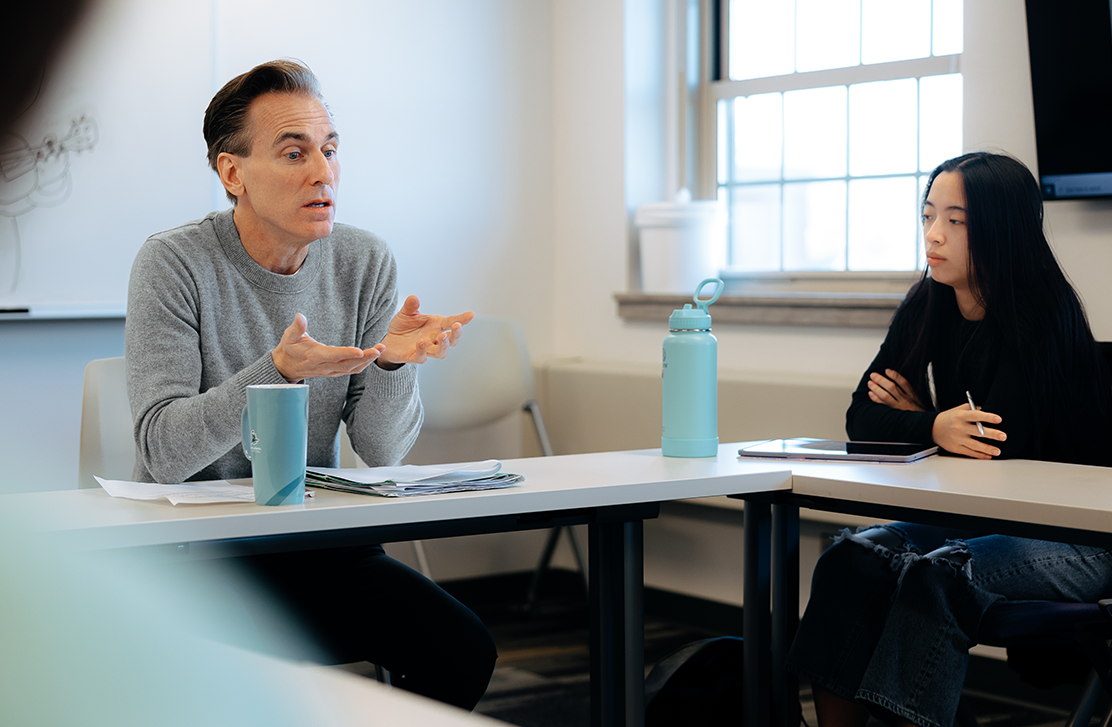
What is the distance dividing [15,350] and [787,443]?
1.89 meters

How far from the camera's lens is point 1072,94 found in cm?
249

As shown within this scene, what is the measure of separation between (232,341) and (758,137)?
7.26ft

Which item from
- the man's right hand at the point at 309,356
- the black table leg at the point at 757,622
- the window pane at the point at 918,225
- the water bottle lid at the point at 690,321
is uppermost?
the window pane at the point at 918,225

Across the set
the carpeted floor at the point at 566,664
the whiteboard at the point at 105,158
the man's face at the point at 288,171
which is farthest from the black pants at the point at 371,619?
the whiteboard at the point at 105,158

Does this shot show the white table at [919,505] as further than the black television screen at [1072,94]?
No

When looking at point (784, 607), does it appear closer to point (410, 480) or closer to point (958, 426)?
point (958, 426)

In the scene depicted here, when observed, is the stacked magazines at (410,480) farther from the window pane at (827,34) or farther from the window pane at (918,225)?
the window pane at (827,34)

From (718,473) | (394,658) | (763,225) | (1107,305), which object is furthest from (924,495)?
(763,225)

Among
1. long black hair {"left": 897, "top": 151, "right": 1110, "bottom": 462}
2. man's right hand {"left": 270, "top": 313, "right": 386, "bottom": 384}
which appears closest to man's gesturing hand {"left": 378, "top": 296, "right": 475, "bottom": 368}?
man's right hand {"left": 270, "top": 313, "right": 386, "bottom": 384}

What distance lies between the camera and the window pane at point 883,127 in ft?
10.3

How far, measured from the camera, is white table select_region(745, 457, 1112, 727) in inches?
54.9

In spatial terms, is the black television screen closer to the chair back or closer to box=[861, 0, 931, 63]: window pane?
box=[861, 0, 931, 63]: window pane

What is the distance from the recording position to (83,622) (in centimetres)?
31

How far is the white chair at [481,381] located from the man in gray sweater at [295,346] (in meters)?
1.28
